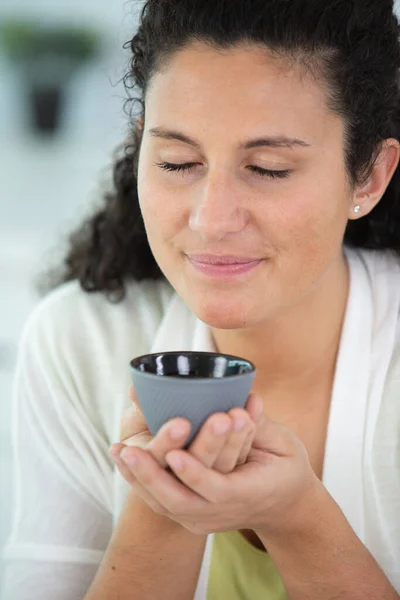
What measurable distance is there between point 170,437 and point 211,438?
0.05 metres

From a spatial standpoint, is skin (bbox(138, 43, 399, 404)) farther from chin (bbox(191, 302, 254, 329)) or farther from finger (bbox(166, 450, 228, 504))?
finger (bbox(166, 450, 228, 504))

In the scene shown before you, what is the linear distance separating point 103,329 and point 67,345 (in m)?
0.08

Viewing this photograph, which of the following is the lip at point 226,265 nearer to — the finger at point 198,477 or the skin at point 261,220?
the skin at point 261,220

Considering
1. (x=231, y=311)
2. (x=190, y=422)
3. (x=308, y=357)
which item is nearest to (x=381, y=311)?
(x=308, y=357)

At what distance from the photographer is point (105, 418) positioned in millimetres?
1654

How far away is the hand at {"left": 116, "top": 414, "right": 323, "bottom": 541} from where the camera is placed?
1048 millimetres

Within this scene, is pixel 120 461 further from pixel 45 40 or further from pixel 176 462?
pixel 45 40

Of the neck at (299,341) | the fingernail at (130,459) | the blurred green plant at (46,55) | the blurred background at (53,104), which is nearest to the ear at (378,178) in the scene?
the neck at (299,341)

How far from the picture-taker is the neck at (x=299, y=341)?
157cm

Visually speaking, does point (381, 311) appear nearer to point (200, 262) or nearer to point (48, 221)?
point (200, 262)

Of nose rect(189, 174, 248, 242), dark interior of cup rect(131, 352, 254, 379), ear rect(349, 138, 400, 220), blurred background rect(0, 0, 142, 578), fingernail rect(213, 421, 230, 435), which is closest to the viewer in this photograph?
fingernail rect(213, 421, 230, 435)

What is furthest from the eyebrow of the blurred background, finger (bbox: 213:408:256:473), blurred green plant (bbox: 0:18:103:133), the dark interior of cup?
blurred green plant (bbox: 0:18:103:133)

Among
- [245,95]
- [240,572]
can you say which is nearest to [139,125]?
[245,95]

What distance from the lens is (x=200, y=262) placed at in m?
1.35
